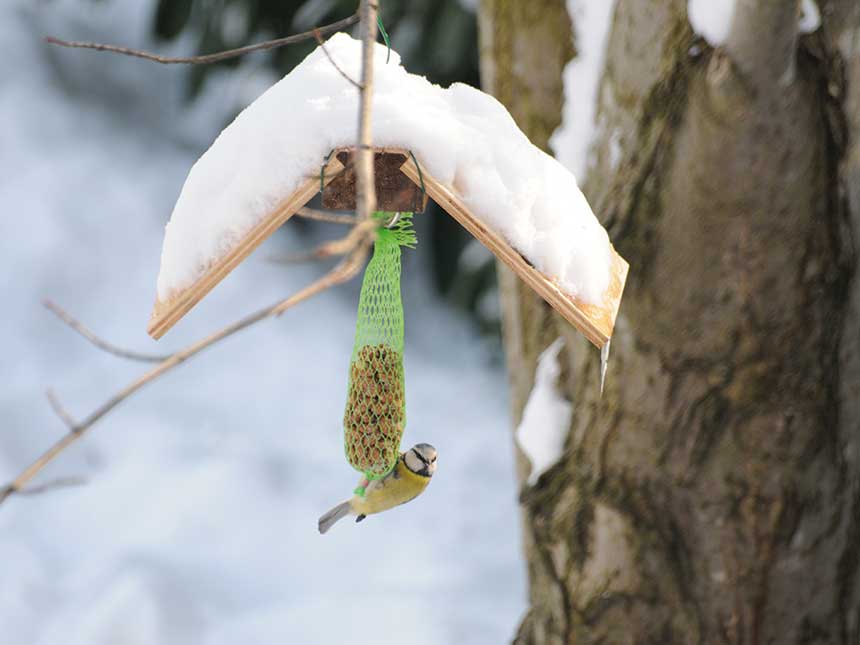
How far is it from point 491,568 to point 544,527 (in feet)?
8.37

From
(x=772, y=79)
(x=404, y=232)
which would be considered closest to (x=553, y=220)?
(x=404, y=232)

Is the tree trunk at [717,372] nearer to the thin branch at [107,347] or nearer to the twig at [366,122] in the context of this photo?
the twig at [366,122]

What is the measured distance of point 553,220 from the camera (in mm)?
1271

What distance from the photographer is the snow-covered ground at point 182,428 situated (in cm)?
432

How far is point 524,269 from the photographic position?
122cm

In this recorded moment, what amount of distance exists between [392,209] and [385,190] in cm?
3

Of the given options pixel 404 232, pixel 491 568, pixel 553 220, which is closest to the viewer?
pixel 553 220

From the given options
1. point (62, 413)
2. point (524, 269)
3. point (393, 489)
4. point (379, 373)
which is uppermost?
point (524, 269)

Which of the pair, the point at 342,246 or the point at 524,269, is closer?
the point at 342,246

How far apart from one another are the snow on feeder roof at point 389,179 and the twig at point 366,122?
0.47 feet

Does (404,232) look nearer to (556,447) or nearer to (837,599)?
(556,447)

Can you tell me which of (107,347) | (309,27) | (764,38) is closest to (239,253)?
(107,347)

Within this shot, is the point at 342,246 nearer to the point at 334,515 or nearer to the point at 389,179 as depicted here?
the point at 389,179

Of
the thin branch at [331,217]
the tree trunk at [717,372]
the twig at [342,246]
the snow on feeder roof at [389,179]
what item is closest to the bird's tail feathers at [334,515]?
the snow on feeder roof at [389,179]
